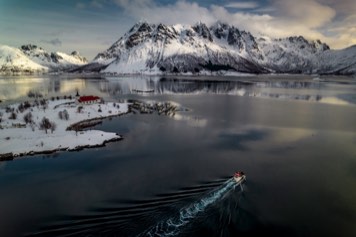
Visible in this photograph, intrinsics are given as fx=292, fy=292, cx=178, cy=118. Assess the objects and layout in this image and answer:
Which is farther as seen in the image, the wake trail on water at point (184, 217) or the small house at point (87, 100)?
the small house at point (87, 100)

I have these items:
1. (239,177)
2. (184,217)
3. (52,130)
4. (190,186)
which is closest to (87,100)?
(52,130)

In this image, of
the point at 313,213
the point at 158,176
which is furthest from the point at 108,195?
the point at 313,213

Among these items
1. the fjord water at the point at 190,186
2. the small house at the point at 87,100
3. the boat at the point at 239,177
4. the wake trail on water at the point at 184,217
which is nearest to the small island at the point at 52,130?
the fjord water at the point at 190,186

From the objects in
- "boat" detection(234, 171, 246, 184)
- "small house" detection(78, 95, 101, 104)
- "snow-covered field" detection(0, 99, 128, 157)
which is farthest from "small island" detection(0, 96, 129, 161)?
"boat" detection(234, 171, 246, 184)

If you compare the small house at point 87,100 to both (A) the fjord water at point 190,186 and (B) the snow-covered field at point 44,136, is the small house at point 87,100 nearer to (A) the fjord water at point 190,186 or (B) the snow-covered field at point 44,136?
(B) the snow-covered field at point 44,136

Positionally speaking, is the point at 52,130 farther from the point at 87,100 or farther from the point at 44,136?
the point at 87,100
